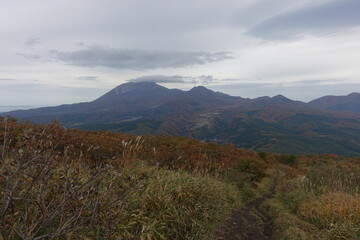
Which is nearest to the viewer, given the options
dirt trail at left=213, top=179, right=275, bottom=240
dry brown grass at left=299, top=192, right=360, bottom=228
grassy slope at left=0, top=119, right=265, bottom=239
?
grassy slope at left=0, top=119, right=265, bottom=239

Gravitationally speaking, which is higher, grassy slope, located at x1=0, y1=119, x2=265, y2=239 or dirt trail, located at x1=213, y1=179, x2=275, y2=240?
grassy slope, located at x1=0, y1=119, x2=265, y2=239

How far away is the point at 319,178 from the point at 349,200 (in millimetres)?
3884

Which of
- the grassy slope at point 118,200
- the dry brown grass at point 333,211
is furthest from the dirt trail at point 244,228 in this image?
the dry brown grass at point 333,211

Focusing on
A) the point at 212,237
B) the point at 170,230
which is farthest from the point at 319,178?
the point at 170,230

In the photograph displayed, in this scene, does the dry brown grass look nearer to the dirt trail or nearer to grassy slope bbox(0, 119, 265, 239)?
the dirt trail

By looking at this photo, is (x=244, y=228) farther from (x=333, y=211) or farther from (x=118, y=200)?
(x=118, y=200)

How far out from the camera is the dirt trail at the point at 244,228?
515 cm

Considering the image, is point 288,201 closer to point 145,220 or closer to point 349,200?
point 349,200

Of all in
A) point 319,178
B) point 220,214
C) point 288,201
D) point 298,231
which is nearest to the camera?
point 298,231

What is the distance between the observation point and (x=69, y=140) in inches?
332

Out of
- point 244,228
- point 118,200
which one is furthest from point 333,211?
point 118,200

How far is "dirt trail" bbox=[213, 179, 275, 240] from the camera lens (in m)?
5.15

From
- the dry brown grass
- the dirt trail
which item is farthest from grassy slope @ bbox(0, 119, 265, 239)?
the dry brown grass

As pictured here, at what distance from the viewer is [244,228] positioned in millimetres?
5648
